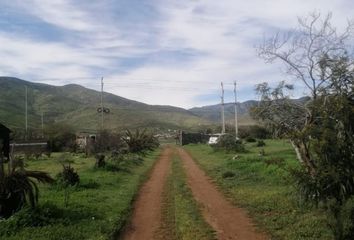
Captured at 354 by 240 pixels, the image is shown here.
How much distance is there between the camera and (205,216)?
12992 mm

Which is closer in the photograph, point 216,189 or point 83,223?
point 83,223

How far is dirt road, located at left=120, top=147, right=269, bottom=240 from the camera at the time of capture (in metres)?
11.0

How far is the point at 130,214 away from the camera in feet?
44.8

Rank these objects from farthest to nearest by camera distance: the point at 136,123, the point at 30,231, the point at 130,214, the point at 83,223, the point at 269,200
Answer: the point at 136,123 < the point at 269,200 < the point at 130,214 < the point at 83,223 < the point at 30,231

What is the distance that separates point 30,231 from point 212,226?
393cm

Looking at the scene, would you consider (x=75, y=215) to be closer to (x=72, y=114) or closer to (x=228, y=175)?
(x=228, y=175)

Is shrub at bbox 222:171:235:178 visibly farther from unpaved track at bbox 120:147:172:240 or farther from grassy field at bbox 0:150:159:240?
grassy field at bbox 0:150:159:240

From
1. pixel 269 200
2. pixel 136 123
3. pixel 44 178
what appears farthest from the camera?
pixel 136 123

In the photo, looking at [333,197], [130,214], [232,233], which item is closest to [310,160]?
[333,197]

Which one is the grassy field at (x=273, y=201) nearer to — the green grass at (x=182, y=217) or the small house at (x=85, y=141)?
the green grass at (x=182, y=217)

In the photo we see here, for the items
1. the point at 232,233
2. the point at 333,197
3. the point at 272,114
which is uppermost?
the point at 272,114

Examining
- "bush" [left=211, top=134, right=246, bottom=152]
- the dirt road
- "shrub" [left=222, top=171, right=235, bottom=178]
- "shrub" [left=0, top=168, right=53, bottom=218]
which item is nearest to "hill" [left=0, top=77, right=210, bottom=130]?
"bush" [left=211, top=134, right=246, bottom=152]

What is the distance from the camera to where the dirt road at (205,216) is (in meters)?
11.0

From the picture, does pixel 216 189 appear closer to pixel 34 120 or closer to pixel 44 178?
pixel 44 178
